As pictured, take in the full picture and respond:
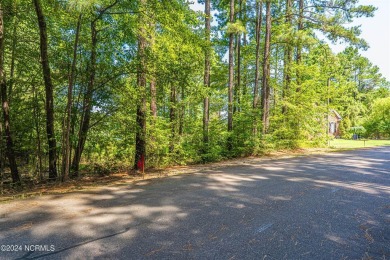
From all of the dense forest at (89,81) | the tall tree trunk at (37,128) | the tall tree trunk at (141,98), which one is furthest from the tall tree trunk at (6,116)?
the tall tree trunk at (141,98)

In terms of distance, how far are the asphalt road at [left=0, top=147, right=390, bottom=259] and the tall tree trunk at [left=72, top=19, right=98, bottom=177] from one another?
2.50 metres

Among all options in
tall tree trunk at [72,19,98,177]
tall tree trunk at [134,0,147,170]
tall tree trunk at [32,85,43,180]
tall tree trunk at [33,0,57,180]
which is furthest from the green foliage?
tall tree trunk at [32,85,43,180]

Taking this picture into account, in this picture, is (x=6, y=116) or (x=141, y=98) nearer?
(x=6, y=116)

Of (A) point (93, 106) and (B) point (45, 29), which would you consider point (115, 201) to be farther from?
(B) point (45, 29)

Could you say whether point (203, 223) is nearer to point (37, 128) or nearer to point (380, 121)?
point (37, 128)

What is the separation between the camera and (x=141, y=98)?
6.94m

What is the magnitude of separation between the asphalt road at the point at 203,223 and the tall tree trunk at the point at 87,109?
8.22 ft

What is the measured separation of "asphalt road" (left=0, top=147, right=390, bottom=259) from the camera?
2.47 meters

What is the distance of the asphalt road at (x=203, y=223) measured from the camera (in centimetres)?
Answer: 247

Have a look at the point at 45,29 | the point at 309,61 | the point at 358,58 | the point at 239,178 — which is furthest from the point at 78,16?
the point at 358,58

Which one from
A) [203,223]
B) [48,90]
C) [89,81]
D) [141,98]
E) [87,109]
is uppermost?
[89,81]

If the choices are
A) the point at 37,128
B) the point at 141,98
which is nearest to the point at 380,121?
the point at 141,98

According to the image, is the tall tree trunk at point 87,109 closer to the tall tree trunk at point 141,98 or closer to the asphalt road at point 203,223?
the tall tree trunk at point 141,98

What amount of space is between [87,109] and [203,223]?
5.21m
